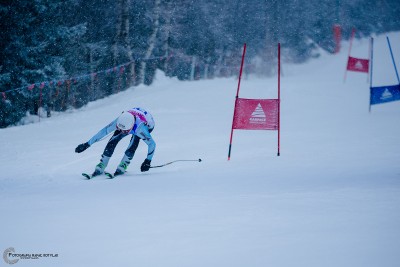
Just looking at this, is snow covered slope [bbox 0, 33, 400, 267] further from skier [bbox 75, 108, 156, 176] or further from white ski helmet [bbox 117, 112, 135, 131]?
white ski helmet [bbox 117, 112, 135, 131]

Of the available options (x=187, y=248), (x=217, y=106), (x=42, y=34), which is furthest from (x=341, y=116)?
(x=42, y=34)

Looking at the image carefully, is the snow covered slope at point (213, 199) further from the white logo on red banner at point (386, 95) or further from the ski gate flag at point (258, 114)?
the white logo on red banner at point (386, 95)

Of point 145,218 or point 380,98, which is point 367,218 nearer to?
point 145,218

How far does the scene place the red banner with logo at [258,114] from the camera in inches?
301

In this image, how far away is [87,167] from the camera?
24.9 feet

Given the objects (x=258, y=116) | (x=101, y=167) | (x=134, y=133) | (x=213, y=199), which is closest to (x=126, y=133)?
(x=134, y=133)

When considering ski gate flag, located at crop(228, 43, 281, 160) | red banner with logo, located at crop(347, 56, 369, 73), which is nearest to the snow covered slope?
ski gate flag, located at crop(228, 43, 281, 160)

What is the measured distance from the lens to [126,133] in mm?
6461

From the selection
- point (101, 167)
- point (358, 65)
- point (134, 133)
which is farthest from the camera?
point (358, 65)

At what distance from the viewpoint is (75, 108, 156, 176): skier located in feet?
21.0

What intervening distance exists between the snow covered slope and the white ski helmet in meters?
0.90

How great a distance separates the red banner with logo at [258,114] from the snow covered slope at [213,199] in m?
0.71

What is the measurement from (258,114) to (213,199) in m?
3.35

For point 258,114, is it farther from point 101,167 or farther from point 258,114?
point 101,167
